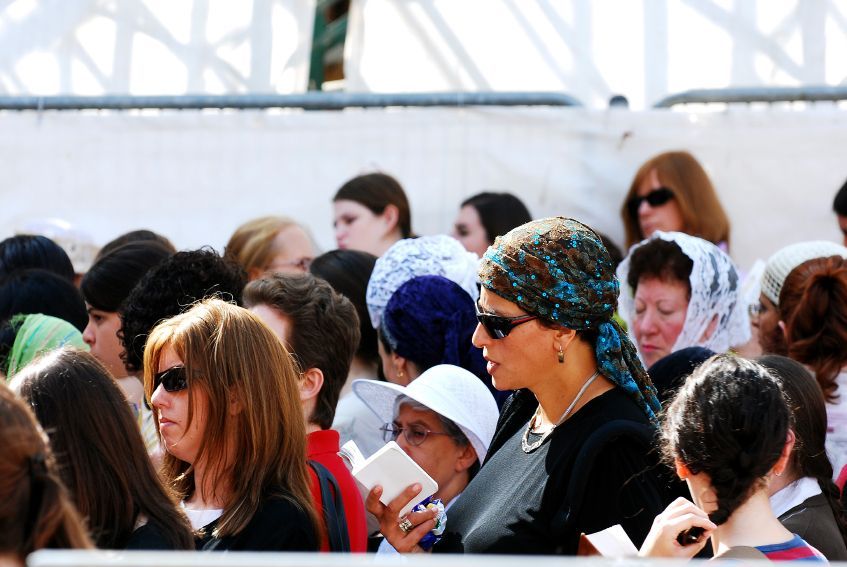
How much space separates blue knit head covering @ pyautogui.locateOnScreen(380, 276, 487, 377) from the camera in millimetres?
3650

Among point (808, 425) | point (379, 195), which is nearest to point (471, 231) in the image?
point (379, 195)

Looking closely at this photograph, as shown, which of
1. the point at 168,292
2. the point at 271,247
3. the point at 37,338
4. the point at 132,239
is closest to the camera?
the point at 168,292

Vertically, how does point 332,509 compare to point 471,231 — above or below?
below

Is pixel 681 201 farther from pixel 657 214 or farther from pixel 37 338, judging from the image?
pixel 37 338

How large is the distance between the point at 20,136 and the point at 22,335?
2965mm

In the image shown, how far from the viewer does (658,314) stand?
4188 mm

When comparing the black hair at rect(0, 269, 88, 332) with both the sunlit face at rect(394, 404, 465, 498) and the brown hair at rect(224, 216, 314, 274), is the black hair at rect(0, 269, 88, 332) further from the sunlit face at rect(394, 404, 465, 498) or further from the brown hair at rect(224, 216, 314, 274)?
the sunlit face at rect(394, 404, 465, 498)

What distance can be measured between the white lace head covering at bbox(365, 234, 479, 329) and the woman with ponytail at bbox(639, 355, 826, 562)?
5.39 feet

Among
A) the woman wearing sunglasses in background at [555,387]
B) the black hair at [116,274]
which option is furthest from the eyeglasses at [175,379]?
the black hair at [116,274]

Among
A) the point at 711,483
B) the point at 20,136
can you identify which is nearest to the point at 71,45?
the point at 20,136

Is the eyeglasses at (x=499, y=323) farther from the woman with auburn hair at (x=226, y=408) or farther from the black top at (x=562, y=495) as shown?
the woman with auburn hair at (x=226, y=408)

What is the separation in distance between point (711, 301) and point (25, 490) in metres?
2.88

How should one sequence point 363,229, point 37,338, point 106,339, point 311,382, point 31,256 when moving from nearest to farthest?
point 311,382 → point 37,338 → point 106,339 → point 31,256 → point 363,229

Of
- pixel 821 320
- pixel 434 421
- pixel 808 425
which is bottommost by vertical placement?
pixel 434 421
